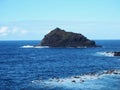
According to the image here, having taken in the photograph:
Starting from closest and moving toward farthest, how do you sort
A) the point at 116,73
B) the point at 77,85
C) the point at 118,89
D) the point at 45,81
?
1. the point at 118,89
2. the point at 77,85
3. the point at 45,81
4. the point at 116,73

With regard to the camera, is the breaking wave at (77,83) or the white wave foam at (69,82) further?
the white wave foam at (69,82)

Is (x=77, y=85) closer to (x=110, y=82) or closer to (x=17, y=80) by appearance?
(x=110, y=82)

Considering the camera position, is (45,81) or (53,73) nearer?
(45,81)

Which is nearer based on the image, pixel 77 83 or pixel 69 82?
pixel 77 83

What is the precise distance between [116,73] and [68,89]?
77.2ft

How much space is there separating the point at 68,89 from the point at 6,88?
12.0 meters

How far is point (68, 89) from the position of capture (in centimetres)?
6028

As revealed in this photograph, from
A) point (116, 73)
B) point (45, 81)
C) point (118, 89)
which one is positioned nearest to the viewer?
point (118, 89)

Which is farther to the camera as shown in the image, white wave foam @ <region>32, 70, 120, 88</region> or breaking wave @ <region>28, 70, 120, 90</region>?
white wave foam @ <region>32, 70, 120, 88</region>

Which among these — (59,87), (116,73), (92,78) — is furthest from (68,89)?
(116,73)

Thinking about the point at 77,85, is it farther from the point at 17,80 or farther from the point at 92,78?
the point at 17,80

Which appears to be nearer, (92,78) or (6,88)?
(6,88)

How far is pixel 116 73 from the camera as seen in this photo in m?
80.4

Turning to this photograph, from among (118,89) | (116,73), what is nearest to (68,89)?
(118,89)
